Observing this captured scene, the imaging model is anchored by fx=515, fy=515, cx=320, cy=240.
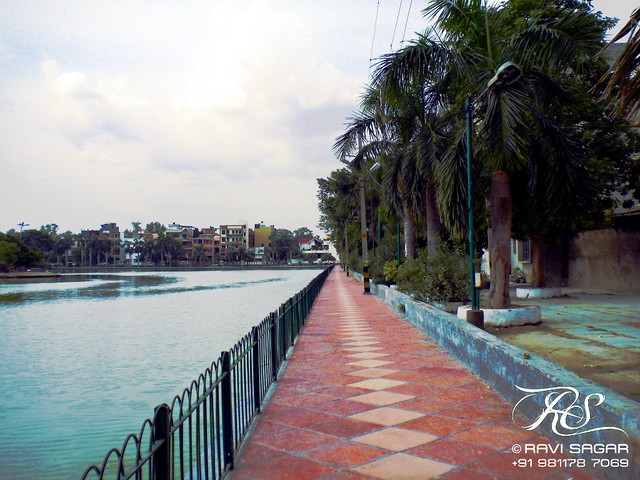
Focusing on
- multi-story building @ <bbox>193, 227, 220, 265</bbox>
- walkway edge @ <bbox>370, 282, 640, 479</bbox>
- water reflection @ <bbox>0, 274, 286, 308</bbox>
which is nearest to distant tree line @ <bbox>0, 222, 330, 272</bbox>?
multi-story building @ <bbox>193, 227, 220, 265</bbox>

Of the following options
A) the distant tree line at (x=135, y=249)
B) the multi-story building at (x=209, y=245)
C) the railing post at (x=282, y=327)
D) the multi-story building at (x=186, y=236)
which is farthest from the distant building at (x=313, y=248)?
the railing post at (x=282, y=327)

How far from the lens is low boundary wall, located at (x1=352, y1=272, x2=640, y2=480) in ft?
10.6

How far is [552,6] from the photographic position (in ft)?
51.7

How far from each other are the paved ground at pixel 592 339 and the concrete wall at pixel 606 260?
337cm

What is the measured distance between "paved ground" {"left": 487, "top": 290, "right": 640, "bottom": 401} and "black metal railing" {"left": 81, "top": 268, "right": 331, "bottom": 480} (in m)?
3.82

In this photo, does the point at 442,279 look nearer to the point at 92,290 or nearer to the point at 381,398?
the point at 381,398

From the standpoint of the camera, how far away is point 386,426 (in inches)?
182

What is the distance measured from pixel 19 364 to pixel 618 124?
16.5m

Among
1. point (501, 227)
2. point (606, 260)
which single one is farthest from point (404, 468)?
point (606, 260)

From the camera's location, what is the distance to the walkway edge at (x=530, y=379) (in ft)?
10.6

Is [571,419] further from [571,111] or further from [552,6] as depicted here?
[552,6]

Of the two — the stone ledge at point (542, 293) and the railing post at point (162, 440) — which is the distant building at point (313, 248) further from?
the railing post at point (162, 440)

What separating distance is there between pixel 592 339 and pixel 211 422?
764 cm

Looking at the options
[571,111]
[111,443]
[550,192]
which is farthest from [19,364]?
[571,111]
